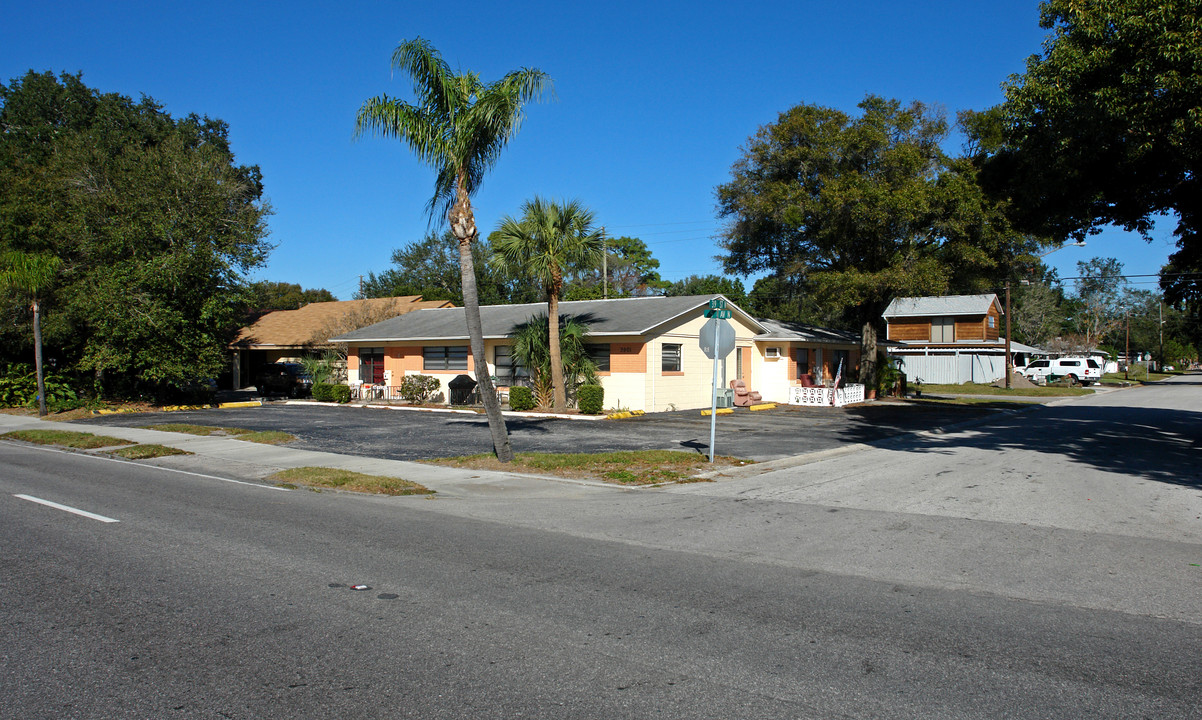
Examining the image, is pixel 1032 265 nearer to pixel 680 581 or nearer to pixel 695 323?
pixel 695 323

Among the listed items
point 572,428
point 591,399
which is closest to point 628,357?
point 591,399

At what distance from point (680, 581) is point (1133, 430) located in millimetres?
20150

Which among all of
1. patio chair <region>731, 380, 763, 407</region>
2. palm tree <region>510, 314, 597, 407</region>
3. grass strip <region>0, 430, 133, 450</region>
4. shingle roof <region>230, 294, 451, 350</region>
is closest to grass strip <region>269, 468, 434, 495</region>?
grass strip <region>0, 430, 133, 450</region>

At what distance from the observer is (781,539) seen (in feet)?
27.0

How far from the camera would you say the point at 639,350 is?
25719mm

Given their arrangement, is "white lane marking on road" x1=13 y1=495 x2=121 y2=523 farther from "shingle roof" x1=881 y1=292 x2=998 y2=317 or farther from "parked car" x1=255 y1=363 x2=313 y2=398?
"shingle roof" x1=881 y1=292 x2=998 y2=317

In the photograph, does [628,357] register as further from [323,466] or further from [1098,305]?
[1098,305]

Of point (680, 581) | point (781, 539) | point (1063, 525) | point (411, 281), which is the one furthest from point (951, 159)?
point (411, 281)

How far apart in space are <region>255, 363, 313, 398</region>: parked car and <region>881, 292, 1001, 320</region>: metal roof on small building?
41.2m

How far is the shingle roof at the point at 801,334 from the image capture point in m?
30.7

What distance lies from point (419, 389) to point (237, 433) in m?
11.4

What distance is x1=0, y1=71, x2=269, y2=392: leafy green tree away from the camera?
2747cm

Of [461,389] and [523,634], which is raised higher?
[461,389]

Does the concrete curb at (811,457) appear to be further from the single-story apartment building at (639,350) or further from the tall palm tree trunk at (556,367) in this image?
the tall palm tree trunk at (556,367)
